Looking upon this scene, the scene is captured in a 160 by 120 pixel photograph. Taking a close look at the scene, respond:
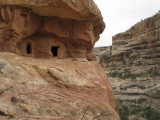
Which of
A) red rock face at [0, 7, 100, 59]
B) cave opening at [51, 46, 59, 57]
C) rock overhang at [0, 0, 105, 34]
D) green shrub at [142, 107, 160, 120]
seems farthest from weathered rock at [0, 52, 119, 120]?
green shrub at [142, 107, 160, 120]

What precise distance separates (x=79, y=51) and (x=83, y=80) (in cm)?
280

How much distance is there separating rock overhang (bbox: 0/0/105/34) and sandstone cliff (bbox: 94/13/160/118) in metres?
19.0

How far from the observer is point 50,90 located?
9.96 metres

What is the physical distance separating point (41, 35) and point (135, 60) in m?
36.2

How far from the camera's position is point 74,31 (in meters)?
13.6

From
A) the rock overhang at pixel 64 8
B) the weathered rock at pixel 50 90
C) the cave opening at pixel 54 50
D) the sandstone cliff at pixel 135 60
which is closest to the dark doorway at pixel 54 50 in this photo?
the cave opening at pixel 54 50

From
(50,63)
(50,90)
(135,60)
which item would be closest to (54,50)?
(50,63)

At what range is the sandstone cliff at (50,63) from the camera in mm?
8805

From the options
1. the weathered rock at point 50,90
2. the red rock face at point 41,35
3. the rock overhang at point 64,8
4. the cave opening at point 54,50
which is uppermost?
the rock overhang at point 64,8

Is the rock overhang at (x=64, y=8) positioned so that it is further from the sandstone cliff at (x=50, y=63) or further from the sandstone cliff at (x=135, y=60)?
the sandstone cliff at (x=135, y=60)

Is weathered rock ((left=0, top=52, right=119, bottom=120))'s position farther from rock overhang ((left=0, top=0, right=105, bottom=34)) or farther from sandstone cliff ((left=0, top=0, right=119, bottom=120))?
rock overhang ((left=0, top=0, right=105, bottom=34))

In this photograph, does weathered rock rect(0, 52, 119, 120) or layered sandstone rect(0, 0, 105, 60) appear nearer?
weathered rock rect(0, 52, 119, 120)

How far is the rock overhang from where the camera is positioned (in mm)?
10930

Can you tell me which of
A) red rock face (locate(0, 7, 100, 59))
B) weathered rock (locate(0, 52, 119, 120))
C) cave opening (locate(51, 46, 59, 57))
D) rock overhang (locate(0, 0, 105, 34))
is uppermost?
rock overhang (locate(0, 0, 105, 34))
